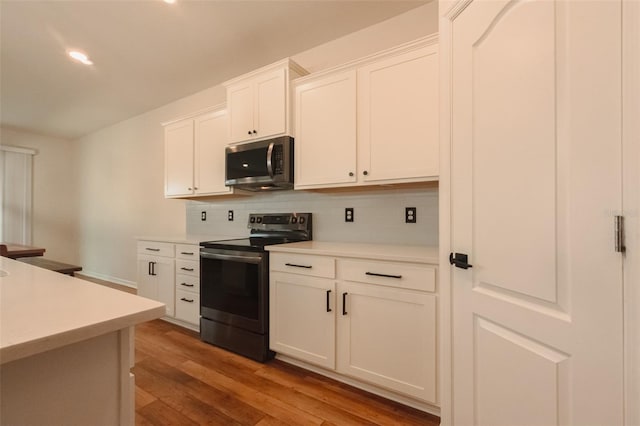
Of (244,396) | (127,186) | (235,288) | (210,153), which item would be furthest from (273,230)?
(127,186)

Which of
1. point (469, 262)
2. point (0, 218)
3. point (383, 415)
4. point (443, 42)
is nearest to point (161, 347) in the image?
point (383, 415)

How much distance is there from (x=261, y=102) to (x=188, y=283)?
1.87m

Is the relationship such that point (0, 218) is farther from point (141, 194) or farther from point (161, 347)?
point (161, 347)

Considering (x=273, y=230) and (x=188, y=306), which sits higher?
(x=273, y=230)

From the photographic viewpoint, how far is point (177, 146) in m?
3.36

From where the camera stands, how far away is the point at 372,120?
2051 mm

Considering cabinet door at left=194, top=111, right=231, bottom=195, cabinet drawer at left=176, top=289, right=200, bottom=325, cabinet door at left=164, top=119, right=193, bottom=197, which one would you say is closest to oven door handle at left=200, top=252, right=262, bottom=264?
cabinet drawer at left=176, top=289, right=200, bottom=325

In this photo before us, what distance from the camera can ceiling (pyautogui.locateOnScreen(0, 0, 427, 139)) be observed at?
2.19m

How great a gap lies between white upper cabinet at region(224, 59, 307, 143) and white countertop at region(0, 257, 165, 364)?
187 centimetres

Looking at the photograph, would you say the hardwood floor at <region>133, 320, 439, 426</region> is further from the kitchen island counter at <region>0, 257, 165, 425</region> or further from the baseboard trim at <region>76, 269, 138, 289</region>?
the baseboard trim at <region>76, 269, 138, 289</region>

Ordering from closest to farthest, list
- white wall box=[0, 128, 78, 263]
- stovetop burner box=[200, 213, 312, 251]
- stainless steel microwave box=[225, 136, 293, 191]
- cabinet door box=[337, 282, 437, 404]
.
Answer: cabinet door box=[337, 282, 437, 404] → stainless steel microwave box=[225, 136, 293, 191] → stovetop burner box=[200, 213, 312, 251] → white wall box=[0, 128, 78, 263]

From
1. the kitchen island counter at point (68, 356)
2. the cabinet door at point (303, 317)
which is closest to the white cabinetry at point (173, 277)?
the cabinet door at point (303, 317)

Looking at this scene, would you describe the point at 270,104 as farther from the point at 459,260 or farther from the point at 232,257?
the point at 459,260

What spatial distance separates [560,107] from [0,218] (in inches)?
295
